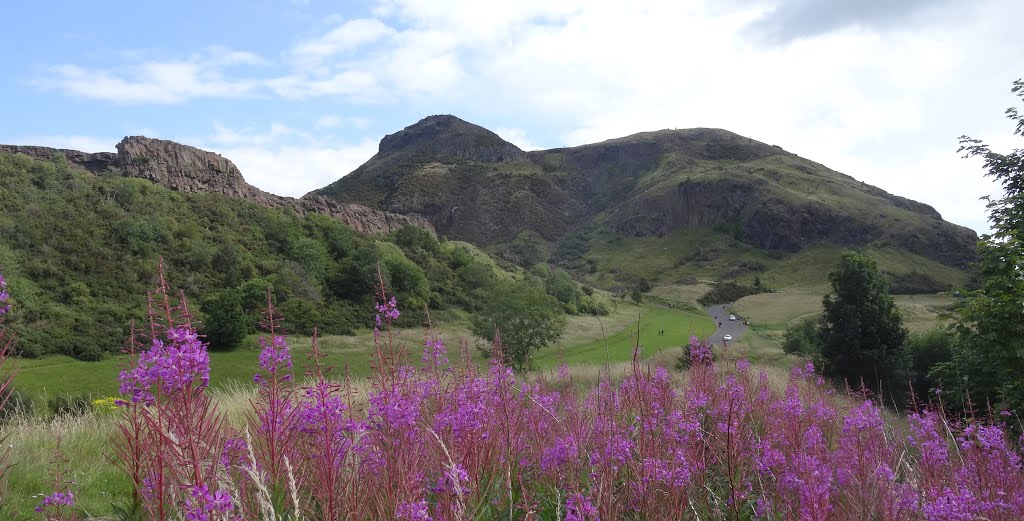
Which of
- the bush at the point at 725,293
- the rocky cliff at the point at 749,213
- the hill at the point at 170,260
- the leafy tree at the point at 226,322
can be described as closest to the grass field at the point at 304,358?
the leafy tree at the point at 226,322

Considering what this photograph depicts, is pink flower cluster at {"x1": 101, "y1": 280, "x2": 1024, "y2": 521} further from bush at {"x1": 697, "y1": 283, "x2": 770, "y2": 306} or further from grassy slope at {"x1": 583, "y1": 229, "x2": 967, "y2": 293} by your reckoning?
grassy slope at {"x1": 583, "y1": 229, "x2": 967, "y2": 293}

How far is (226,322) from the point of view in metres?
→ 40.2

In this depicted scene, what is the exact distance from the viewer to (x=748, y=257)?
142m

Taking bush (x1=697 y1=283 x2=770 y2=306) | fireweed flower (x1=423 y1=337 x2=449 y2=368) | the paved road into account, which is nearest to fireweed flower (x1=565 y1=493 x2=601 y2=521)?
fireweed flower (x1=423 y1=337 x2=449 y2=368)

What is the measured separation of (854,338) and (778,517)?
32057 millimetres

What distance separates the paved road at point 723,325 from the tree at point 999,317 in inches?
1514

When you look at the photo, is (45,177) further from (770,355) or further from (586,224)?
(586,224)

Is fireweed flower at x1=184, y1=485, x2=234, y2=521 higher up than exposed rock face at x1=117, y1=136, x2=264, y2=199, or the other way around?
exposed rock face at x1=117, y1=136, x2=264, y2=199

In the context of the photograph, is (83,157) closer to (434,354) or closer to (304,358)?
(304,358)

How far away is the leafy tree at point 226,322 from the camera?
1576 inches

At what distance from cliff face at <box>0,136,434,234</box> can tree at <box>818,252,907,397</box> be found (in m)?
71.3

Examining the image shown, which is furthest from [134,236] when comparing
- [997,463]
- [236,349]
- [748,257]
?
[748,257]

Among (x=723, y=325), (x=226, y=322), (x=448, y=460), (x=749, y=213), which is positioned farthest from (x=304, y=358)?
(x=749, y=213)

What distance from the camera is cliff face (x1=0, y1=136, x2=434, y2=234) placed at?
73875 millimetres
